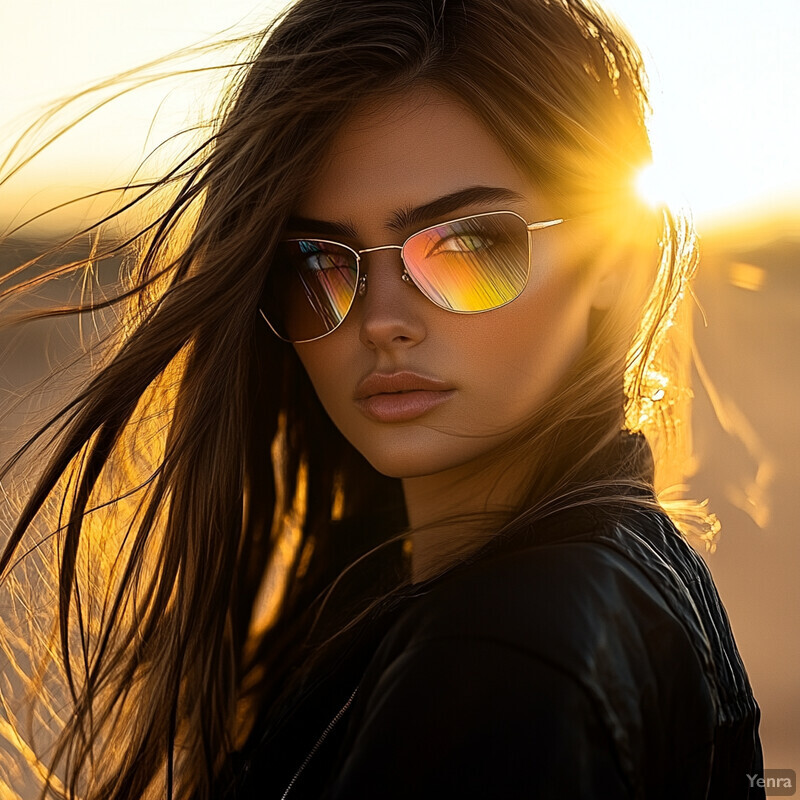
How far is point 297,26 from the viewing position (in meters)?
1.87

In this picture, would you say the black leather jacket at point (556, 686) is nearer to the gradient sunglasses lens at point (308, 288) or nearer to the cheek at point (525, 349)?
the cheek at point (525, 349)

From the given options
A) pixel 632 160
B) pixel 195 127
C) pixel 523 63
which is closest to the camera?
pixel 523 63

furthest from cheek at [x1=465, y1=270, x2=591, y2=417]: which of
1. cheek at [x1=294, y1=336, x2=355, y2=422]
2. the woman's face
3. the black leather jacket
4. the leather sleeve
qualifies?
the leather sleeve

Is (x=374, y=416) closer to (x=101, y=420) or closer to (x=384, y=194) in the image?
(x=384, y=194)

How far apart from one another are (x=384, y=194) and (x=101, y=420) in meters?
0.70

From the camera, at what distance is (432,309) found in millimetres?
1617

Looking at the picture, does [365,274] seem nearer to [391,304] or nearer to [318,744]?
[391,304]

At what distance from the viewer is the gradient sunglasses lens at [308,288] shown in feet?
5.45

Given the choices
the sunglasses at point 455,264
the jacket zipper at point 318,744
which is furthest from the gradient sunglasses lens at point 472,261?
the jacket zipper at point 318,744

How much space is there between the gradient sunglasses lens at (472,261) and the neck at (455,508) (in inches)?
11.5

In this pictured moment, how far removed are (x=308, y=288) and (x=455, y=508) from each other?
1.51 ft

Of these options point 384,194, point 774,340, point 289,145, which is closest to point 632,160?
point 384,194

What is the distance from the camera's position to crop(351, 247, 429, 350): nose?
162cm

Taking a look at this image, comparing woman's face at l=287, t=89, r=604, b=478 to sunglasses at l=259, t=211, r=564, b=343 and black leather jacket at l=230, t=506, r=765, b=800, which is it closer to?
sunglasses at l=259, t=211, r=564, b=343
